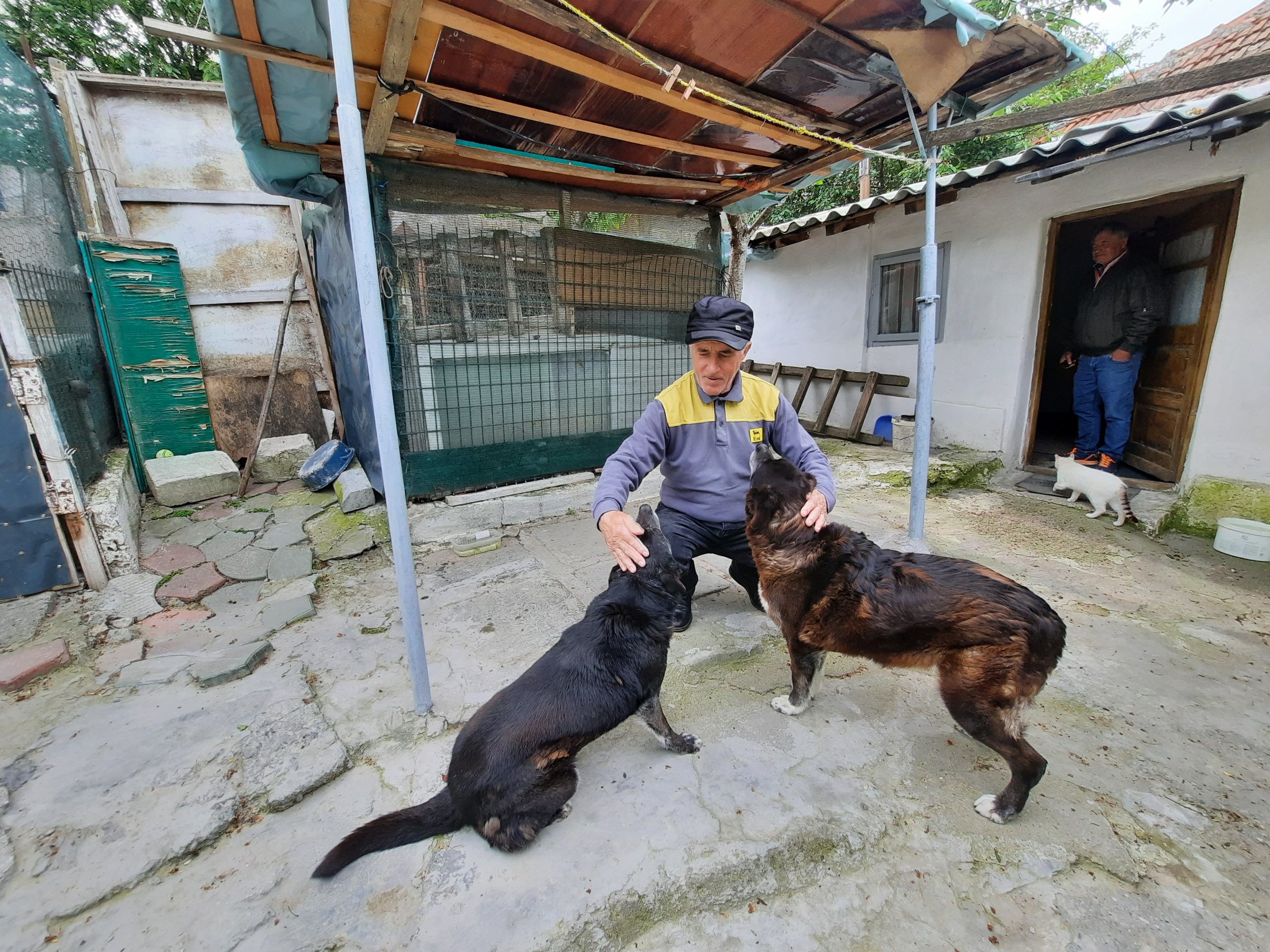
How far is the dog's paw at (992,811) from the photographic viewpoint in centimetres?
173

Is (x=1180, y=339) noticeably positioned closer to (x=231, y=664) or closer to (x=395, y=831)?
(x=395, y=831)

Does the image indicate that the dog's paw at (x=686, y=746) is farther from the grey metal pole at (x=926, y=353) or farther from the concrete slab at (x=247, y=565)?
the concrete slab at (x=247, y=565)

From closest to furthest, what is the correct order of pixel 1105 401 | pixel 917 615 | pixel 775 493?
pixel 917 615
pixel 775 493
pixel 1105 401

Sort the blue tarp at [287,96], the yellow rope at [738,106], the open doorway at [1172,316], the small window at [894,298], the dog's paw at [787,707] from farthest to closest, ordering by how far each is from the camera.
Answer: the small window at [894,298]
the open doorway at [1172,316]
the dog's paw at [787,707]
the yellow rope at [738,106]
the blue tarp at [287,96]

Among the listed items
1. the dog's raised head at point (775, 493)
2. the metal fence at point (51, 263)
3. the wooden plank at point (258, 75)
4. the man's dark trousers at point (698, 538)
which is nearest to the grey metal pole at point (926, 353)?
the man's dark trousers at point (698, 538)

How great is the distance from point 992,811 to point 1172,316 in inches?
215

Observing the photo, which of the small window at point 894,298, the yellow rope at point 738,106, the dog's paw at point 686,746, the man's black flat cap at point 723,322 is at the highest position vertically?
the yellow rope at point 738,106

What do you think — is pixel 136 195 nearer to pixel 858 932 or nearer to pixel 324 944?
pixel 324 944

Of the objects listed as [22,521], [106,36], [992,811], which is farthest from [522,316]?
[106,36]

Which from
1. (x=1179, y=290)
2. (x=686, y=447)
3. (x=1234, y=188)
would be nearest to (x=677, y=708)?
(x=686, y=447)

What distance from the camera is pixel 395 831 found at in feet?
5.23

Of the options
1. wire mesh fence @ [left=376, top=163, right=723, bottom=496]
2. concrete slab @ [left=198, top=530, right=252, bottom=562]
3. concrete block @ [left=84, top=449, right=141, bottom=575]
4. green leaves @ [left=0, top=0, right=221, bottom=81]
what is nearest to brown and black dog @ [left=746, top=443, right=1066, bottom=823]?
wire mesh fence @ [left=376, top=163, right=723, bottom=496]

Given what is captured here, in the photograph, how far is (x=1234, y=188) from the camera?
3.88 m

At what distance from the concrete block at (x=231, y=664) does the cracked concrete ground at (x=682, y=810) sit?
7cm
